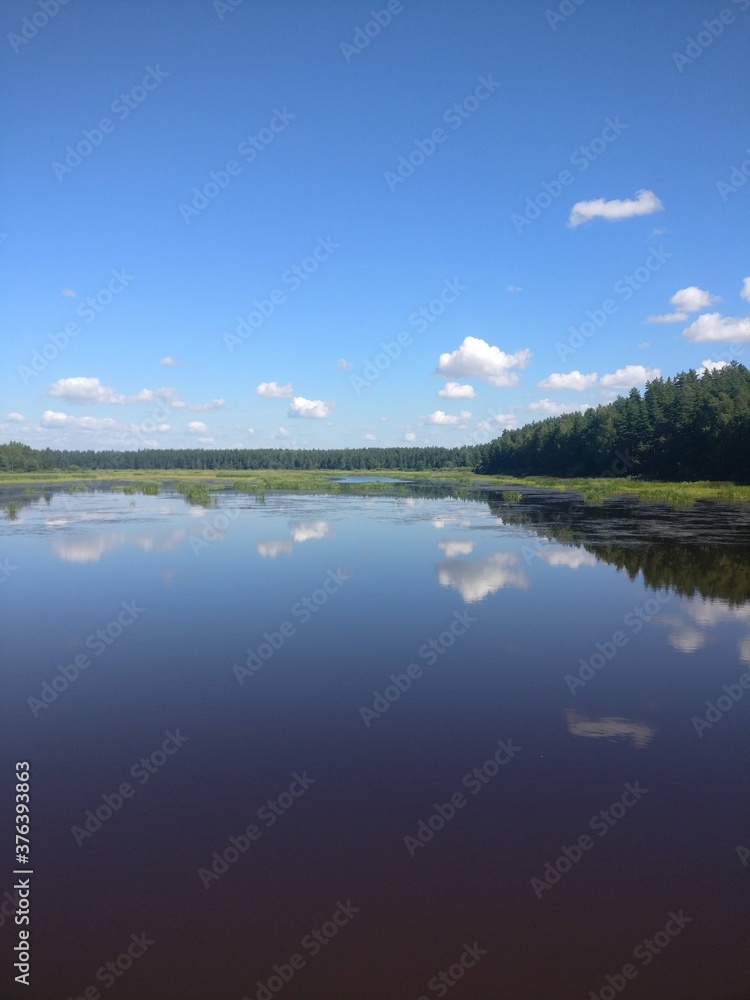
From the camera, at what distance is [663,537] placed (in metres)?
24.9

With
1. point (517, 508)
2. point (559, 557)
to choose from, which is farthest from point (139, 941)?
point (517, 508)

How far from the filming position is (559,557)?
20.5 m

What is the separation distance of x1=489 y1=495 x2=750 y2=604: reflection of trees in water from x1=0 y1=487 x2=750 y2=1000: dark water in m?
1.65

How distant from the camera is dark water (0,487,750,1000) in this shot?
4.54 m

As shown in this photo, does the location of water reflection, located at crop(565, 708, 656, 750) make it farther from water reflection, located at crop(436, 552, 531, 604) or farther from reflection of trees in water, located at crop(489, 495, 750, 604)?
reflection of trees in water, located at crop(489, 495, 750, 604)

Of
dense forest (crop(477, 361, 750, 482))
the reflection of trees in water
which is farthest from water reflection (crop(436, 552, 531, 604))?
dense forest (crop(477, 361, 750, 482))

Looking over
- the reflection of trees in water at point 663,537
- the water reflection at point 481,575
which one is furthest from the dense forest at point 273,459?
the water reflection at point 481,575

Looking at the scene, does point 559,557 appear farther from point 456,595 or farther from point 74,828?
point 74,828

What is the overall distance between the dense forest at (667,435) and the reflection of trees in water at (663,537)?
10.9 meters

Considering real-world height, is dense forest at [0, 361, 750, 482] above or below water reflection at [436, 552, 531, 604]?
above

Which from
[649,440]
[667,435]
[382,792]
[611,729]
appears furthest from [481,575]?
[649,440]

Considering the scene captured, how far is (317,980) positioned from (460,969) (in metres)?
0.95

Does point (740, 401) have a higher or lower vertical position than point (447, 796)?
higher

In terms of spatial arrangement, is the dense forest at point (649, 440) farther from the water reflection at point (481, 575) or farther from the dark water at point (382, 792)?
the dark water at point (382, 792)
